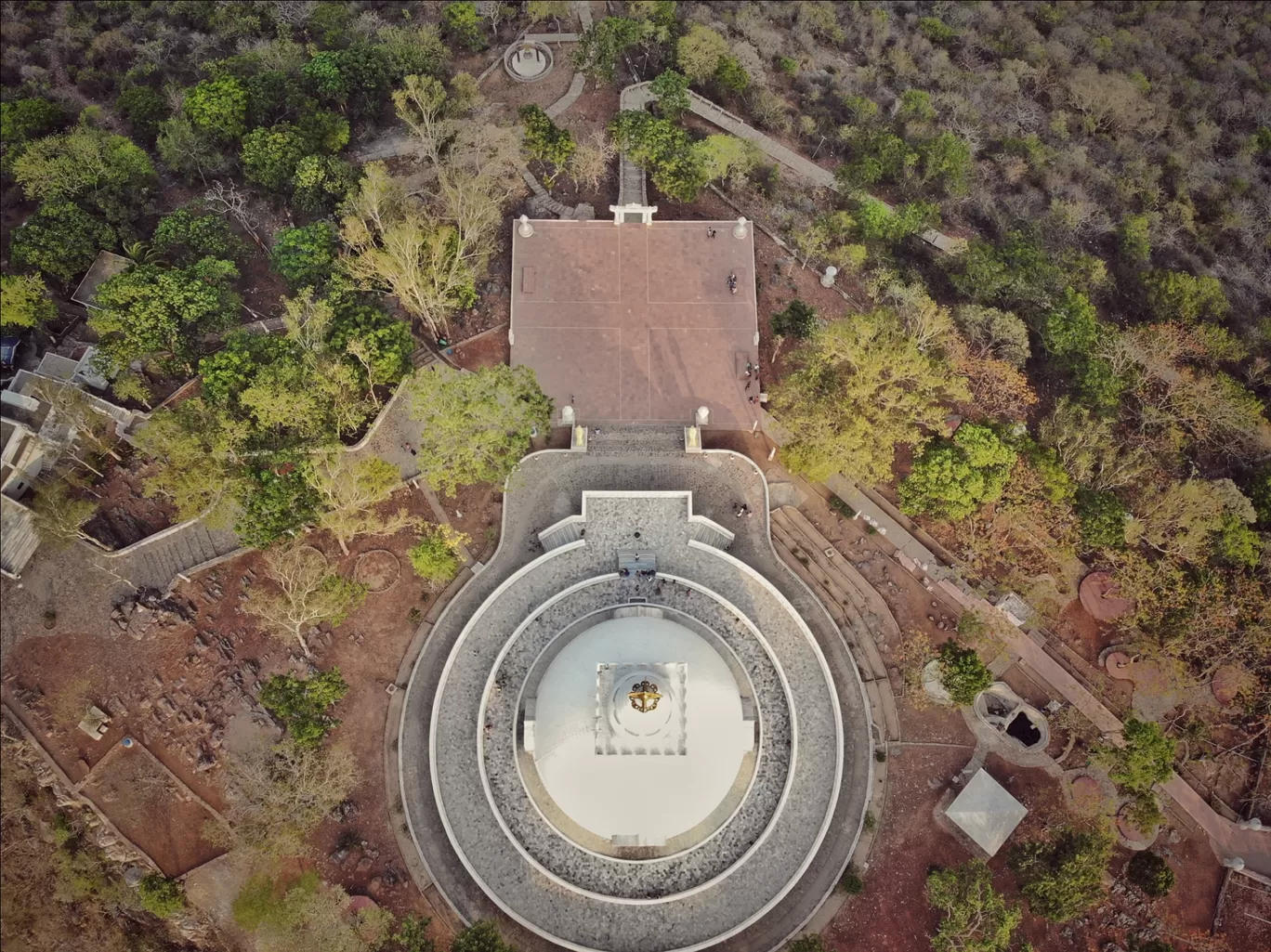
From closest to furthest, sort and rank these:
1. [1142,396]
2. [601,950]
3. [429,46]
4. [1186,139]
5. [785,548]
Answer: [601,950] < [785,548] < [1142,396] < [429,46] < [1186,139]

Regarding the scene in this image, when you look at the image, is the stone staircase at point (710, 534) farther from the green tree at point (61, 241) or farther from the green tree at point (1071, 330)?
the green tree at point (61, 241)

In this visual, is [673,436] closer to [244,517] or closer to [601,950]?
[244,517]

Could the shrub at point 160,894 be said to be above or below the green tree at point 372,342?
below

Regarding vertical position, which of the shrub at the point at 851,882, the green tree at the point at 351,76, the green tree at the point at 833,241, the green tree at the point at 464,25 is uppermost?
the green tree at the point at 464,25

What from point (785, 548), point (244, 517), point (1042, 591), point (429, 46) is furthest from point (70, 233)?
point (1042, 591)

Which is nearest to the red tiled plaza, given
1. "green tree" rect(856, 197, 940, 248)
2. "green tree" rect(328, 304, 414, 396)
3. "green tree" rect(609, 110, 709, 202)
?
"green tree" rect(609, 110, 709, 202)

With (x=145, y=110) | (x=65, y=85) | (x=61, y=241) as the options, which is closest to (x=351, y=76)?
(x=145, y=110)

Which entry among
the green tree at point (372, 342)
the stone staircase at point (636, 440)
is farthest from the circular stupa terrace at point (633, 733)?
the green tree at point (372, 342)
